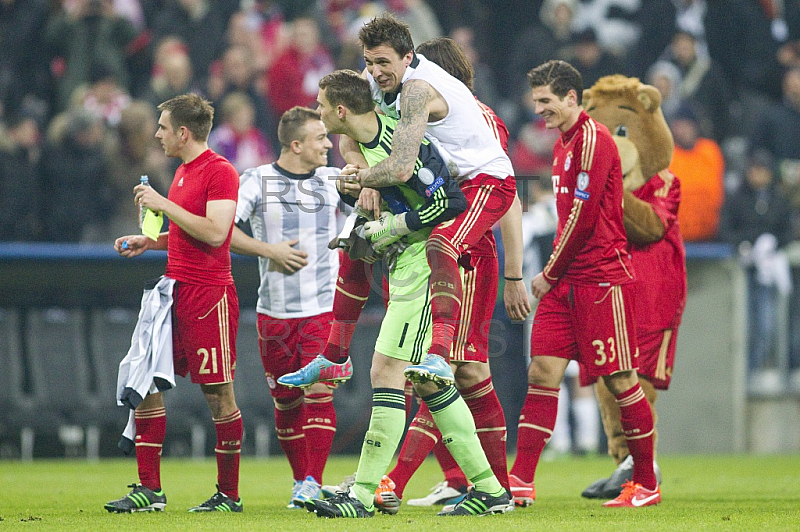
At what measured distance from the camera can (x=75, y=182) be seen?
11.7m

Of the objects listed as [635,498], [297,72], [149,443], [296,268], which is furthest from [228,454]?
[297,72]

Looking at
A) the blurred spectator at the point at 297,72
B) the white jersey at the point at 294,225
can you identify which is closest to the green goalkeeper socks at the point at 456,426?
the white jersey at the point at 294,225

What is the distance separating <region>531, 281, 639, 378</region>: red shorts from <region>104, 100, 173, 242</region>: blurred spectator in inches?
245

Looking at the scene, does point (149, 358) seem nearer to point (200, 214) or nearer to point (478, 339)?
point (200, 214)

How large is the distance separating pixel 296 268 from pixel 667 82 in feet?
26.7

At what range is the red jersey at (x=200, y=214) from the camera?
6172mm

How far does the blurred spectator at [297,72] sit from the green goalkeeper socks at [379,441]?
8847mm

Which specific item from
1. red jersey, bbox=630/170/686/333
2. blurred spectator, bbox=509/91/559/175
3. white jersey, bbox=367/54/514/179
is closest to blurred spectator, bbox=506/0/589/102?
blurred spectator, bbox=509/91/559/175

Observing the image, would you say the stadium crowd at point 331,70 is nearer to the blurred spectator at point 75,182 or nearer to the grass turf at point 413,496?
the blurred spectator at point 75,182

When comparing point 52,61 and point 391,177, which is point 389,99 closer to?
point 391,177

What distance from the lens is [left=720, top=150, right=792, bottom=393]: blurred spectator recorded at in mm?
12055

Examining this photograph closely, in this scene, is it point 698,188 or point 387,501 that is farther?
point 698,188

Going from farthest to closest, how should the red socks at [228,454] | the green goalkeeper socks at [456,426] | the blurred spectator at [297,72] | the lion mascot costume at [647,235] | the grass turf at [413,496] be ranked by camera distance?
the blurred spectator at [297,72], the lion mascot costume at [647,235], the red socks at [228,454], the green goalkeeper socks at [456,426], the grass turf at [413,496]

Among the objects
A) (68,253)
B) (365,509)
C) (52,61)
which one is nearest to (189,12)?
(52,61)
